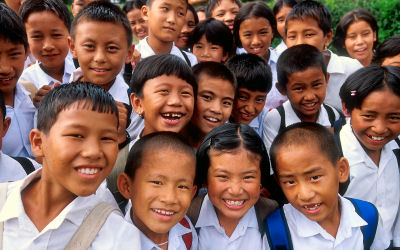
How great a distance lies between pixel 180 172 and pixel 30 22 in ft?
6.43

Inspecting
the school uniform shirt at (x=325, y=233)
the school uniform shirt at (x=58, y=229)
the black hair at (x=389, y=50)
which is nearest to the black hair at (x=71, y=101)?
the school uniform shirt at (x=58, y=229)

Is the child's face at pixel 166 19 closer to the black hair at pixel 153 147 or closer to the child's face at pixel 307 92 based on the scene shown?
the child's face at pixel 307 92

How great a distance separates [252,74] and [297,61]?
436mm

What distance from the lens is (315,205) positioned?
2.14 m

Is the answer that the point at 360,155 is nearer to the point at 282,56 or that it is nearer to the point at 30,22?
the point at 282,56

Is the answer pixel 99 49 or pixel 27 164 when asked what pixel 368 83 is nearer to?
pixel 99 49

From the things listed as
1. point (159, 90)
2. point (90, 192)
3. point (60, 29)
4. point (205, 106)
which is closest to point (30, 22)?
point (60, 29)

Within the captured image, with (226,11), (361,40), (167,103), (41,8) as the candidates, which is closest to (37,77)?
(41,8)

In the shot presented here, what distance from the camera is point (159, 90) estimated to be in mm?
2539

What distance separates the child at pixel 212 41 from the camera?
4.04 metres

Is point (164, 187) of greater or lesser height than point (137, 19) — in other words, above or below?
→ below

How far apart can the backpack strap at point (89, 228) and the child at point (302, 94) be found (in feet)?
5.32

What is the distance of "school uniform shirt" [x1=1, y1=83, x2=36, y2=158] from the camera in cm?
248

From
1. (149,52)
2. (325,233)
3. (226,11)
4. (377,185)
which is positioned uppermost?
(226,11)
